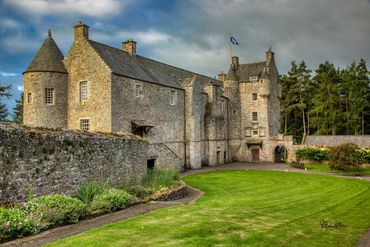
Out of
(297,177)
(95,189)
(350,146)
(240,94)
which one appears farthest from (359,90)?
(95,189)

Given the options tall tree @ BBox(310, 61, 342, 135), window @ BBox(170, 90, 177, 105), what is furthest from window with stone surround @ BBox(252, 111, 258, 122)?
window @ BBox(170, 90, 177, 105)

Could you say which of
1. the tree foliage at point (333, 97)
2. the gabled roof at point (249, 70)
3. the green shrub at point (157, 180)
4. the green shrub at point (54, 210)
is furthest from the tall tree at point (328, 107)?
the green shrub at point (54, 210)

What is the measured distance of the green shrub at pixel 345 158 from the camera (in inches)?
1310

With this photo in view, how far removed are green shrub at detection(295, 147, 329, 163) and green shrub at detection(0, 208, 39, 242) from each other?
124ft

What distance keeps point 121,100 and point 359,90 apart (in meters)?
42.0

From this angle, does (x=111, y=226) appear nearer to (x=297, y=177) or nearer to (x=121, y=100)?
(x=121, y=100)

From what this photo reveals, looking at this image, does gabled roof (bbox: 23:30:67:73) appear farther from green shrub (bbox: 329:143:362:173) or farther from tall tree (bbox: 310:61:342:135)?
tall tree (bbox: 310:61:342:135)

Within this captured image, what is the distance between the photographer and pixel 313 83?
61125mm

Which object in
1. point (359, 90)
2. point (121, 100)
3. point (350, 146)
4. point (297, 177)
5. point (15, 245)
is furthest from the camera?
point (359, 90)

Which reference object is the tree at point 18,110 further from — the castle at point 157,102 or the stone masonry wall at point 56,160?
the stone masonry wall at point 56,160

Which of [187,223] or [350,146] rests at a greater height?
[350,146]

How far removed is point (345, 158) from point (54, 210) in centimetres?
3023

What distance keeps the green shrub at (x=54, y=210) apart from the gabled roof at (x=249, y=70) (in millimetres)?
40501

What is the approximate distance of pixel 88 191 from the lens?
45.7ft
